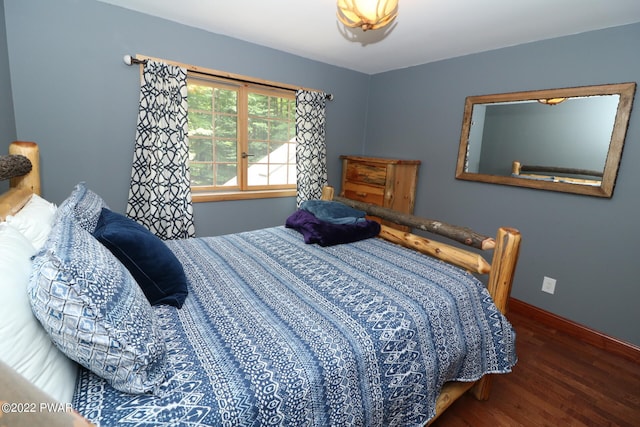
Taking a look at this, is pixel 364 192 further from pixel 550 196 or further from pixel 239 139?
pixel 550 196

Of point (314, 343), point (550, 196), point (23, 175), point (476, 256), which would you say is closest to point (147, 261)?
point (314, 343)

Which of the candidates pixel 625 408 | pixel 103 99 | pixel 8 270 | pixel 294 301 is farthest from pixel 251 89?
pixel 625 408

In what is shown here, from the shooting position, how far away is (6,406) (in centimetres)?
27

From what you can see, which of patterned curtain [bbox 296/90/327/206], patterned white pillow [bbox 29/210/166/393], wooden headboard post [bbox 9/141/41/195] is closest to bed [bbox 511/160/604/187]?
patterned curtain [bbox 296/90/327/206]

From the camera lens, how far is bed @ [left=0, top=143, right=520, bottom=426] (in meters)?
0.77

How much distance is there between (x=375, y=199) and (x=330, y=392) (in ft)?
8.78

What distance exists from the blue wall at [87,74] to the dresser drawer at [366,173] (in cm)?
160

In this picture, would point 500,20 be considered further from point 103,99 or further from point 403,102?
point 103,99

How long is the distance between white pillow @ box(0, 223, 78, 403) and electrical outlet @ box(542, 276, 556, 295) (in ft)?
10.5

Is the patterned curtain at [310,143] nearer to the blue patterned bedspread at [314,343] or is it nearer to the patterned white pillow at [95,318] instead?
the blue patterned bedspread at [314,343]

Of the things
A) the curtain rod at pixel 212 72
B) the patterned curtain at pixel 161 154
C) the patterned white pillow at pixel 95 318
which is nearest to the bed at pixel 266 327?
the patterned white pillow at pixel 95 318

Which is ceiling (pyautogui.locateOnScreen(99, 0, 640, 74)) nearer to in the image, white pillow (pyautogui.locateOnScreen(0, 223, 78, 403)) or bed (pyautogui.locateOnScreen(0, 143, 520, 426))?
bed (pyautogui.locateOnScreen(0, 143, 520, 426))

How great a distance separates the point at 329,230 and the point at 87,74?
227 cm

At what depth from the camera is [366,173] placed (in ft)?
11.7
